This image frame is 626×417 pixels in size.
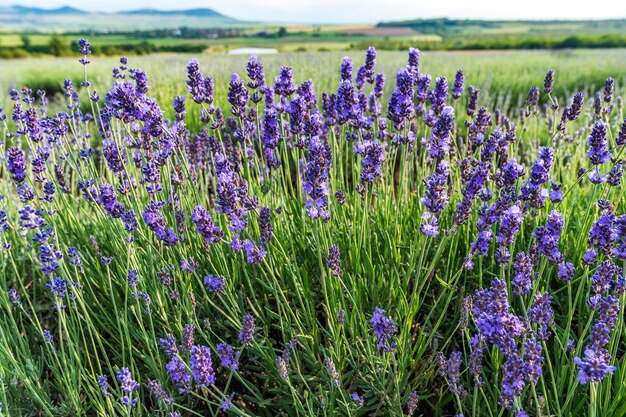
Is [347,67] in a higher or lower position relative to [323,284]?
higher

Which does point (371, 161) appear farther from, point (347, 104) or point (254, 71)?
point (254, 71)

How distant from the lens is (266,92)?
2.78m

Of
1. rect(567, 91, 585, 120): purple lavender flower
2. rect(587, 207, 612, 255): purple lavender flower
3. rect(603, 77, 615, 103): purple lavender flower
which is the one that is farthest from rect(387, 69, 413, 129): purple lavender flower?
rect(603, 77, 615, 103): purple lavender flower

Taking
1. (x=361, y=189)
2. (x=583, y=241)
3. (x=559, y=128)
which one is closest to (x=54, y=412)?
(x=361, y=189)

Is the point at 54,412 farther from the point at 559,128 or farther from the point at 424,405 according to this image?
the point at 559,128

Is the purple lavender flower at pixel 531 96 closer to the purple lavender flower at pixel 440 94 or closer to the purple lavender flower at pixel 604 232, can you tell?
the purple lavender flower at pixel 440 94

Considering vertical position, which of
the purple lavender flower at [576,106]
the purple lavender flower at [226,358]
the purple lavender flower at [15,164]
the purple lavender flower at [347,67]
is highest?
the purple lavender flower at [347,67]

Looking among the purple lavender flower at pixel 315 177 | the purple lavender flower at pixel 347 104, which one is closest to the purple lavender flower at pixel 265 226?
the purple lavender flower at pixel 315 177

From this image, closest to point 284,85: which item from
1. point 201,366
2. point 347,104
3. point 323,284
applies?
point 347,104

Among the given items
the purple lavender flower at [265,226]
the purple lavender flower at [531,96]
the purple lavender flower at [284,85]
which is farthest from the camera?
the purple lavender flower at [531,96]

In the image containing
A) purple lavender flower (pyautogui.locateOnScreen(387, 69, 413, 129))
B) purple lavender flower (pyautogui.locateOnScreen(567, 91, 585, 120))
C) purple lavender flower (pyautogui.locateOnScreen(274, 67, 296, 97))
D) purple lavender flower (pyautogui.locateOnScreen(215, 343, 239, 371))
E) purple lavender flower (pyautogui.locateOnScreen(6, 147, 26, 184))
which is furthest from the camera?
purple lavender flower (pyautogui.locateOnScreen(274, 67, 296, 97))

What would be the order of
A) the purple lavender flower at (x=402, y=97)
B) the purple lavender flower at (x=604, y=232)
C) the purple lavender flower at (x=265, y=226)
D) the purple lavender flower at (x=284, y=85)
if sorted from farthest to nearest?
the purple lavender flower at (x=284, y=85)
the purple lavender flower at (x=402, y=97)
the purple lavender flower at (x=265, y=226)
the purple lavender flower at (x=604, y=232)

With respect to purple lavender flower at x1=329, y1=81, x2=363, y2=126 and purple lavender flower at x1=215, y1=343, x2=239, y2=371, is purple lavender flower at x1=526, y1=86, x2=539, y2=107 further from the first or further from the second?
purple lavender flower at x1=215, y1=343, x2=239, y2=371

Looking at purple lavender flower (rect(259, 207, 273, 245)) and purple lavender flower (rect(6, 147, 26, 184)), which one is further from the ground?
purple lavender flower (rect(6, 147, 26, 184))
